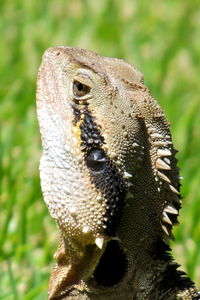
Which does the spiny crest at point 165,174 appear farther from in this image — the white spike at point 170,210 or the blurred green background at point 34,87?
the blurred green background at point 34,87

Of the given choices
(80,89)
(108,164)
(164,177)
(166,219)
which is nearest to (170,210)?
(166,219)

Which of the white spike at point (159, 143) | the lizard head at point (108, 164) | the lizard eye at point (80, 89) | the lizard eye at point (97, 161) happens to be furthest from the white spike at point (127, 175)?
the lizard eye at point (80, 89)

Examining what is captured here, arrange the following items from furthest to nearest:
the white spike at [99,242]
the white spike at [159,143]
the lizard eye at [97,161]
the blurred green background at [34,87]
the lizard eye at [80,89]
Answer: the blurred green background at [34,87] → the lizard eye at [80,89] → the white spike at [159,143] → the lizard eye at [97,161] → the white spike at [99,242]

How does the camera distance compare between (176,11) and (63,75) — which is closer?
(63,75)

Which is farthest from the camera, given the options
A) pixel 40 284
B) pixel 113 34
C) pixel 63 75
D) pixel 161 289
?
pixel 113 34

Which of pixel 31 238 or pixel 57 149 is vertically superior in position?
pixel 31 238

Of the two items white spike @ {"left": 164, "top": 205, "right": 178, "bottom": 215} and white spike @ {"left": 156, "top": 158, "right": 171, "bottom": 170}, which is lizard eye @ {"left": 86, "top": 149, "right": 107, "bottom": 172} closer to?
white spike @ {"left": 156, "top": 158, "right": 171, "bottom": 170}

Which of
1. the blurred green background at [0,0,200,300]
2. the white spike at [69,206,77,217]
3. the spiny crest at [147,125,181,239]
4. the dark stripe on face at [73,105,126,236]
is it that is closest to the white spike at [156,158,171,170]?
the spiny crest at [147,125,181,239]

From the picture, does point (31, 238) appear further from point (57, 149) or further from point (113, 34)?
point (113, 34)

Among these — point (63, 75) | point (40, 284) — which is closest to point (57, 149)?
point (63, 75)
